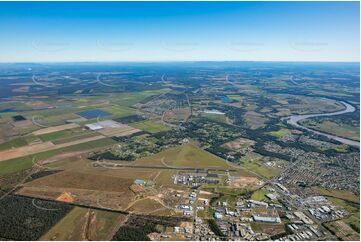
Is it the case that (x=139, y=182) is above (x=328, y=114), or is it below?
above

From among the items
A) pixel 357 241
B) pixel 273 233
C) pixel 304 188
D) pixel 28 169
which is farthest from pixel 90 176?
pixel 357 241

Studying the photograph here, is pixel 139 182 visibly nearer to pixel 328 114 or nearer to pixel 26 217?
pixel 26 217

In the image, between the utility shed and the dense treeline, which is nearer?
the dense treeline

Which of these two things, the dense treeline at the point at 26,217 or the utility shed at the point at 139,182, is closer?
the dense treeline at the point at 26,217

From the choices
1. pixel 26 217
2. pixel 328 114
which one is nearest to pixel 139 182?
pixel 26 217

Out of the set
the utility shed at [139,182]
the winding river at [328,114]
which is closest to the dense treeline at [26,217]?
the utility shed at [139,182]

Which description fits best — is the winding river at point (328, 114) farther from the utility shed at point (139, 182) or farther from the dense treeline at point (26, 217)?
the dense treeline at point (26, 217)

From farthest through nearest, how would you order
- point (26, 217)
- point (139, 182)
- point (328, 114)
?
point (328, 114) < point (139, 182) < point (26, 217)

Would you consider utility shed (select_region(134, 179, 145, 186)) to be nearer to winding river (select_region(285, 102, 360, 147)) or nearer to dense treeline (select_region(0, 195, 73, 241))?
dense treeline (select_region(0, 195, 73, 241))

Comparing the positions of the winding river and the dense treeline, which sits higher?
the dense treeline

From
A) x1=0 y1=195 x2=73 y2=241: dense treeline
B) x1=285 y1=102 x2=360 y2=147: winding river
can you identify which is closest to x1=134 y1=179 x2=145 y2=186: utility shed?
x1=0 y1=195 x2=73 y2=241: dense treeline

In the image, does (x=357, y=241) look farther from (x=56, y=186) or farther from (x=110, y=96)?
(x=110, y=96)
